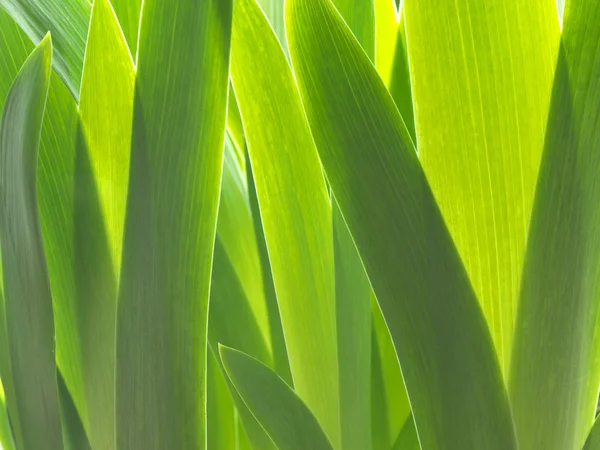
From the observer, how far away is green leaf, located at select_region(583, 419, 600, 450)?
0.91 ft

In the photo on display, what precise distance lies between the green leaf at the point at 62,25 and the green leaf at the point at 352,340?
0.49 ft

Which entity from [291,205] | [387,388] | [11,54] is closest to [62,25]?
[11,54]

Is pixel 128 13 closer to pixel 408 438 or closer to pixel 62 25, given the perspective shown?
pixel 62 25

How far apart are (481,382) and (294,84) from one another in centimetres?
15

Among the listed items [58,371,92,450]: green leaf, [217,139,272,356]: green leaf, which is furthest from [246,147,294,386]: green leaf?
[58,371,92,450]: green leaf

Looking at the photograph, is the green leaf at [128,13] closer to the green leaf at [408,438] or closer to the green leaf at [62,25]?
the green leaf at [62,25]

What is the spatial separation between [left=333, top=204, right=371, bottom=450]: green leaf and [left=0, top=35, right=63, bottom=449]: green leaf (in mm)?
138

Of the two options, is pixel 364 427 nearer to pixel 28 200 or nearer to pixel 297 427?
pixel 297 427

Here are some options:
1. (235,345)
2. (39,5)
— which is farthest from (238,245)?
(39,5)

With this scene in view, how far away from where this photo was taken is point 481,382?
10.4 inches

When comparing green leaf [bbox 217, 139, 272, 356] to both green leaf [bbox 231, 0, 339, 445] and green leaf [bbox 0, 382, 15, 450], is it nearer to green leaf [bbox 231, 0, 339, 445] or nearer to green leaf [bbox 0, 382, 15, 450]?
green leaf [bbox 231, 0, 339, 445]

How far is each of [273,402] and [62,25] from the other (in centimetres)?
21

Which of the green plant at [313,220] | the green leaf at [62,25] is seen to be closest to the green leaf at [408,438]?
the green plant at [313,220]

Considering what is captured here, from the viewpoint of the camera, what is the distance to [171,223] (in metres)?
0.28
